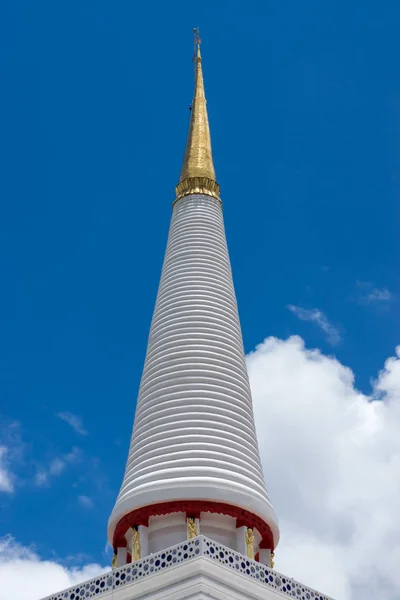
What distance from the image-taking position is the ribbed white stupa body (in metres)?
18.0

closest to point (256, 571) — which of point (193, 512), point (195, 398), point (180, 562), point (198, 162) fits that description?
point (180, 562)

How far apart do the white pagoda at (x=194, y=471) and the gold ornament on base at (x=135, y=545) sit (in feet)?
0.09

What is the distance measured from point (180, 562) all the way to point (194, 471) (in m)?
3.32

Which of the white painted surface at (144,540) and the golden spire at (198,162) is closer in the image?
the white painted surface at (144,540)

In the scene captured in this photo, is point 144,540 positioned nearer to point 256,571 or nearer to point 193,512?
point 193,512

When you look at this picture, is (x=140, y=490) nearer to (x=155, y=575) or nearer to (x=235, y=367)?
(x=155, y=575)

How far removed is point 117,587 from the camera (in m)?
15.0

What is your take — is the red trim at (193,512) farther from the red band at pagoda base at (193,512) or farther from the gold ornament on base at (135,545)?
the gold ornament on base at (135,545)

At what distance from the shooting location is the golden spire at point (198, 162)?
26.9 metres

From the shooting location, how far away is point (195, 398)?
782 inches

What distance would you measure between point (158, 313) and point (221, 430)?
4964mm

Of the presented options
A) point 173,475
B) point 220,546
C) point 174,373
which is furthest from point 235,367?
point 220,546

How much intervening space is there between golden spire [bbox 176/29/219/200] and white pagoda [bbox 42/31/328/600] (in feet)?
9.74

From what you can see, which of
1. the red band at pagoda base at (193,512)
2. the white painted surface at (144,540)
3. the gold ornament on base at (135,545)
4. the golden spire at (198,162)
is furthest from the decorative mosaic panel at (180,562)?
the golden spire at (198,162)
